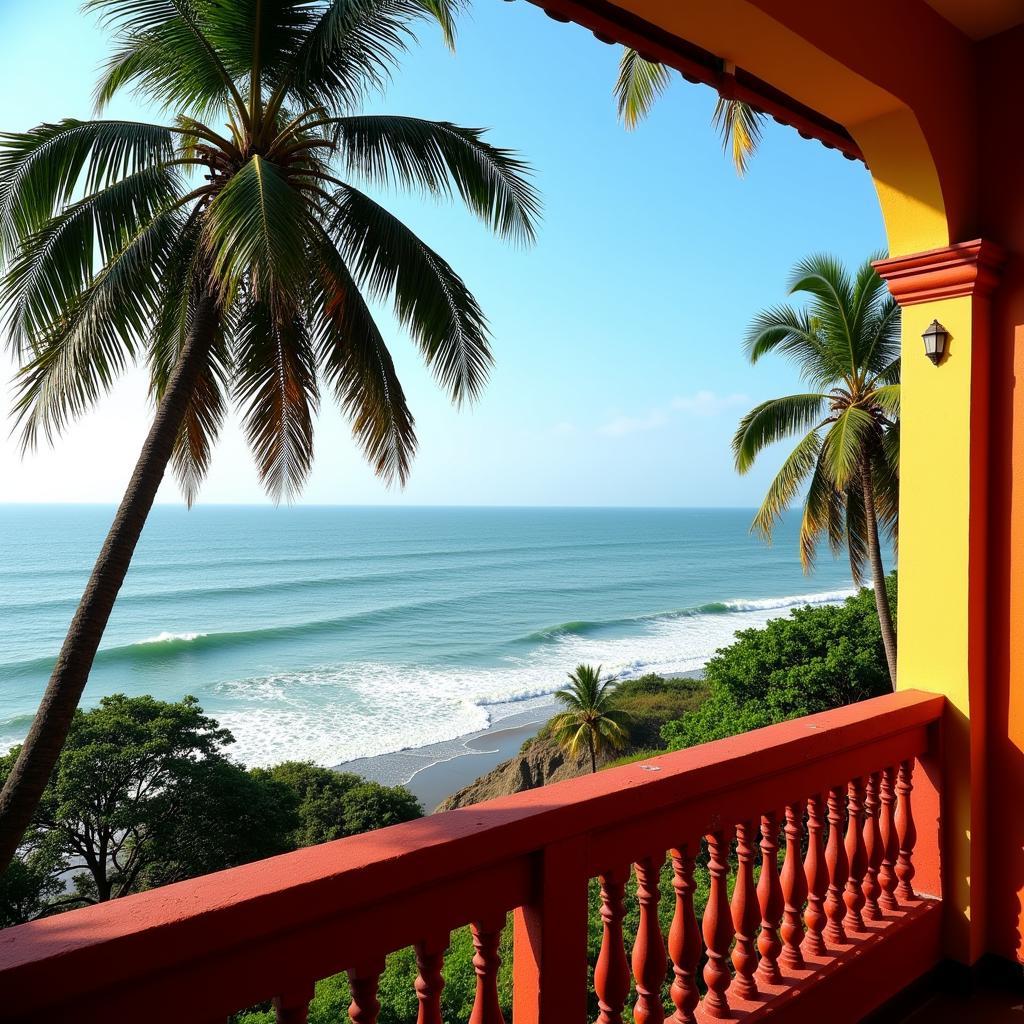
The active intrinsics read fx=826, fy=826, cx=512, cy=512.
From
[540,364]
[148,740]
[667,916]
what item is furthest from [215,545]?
[667,916]

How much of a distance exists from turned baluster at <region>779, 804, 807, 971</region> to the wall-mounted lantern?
1599 mm

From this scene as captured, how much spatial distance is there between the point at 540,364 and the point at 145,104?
35143 mm

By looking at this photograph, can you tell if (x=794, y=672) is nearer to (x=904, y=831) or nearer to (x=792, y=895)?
(x=904, y=831)

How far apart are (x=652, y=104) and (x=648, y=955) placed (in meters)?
7.88

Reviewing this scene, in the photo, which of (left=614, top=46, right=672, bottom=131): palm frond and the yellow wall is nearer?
the yellow wall

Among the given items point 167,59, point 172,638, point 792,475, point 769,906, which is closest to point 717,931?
point 769,906

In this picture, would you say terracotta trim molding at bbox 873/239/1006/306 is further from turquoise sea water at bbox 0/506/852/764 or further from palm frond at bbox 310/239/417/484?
turquoise sea water at bbox 0/506/852/764

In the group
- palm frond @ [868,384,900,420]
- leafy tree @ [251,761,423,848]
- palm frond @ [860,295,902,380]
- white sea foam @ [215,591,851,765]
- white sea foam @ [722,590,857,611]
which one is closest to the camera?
palm frond @ [868,384,900,420]

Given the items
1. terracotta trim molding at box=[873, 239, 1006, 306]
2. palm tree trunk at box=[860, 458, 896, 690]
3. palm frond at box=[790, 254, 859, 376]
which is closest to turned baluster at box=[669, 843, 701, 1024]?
terracotta trim molding at box=[873, 239, 1006, 306]

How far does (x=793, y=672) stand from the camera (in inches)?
515

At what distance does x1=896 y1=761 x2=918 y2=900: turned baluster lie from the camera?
9.02ft

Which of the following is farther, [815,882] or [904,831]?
[904,831]

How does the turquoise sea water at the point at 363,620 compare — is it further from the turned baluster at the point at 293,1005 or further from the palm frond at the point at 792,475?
the turned baluster at the point at 293,1005

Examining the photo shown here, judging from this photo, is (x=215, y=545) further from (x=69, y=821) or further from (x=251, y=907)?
(x=251, y=907)
